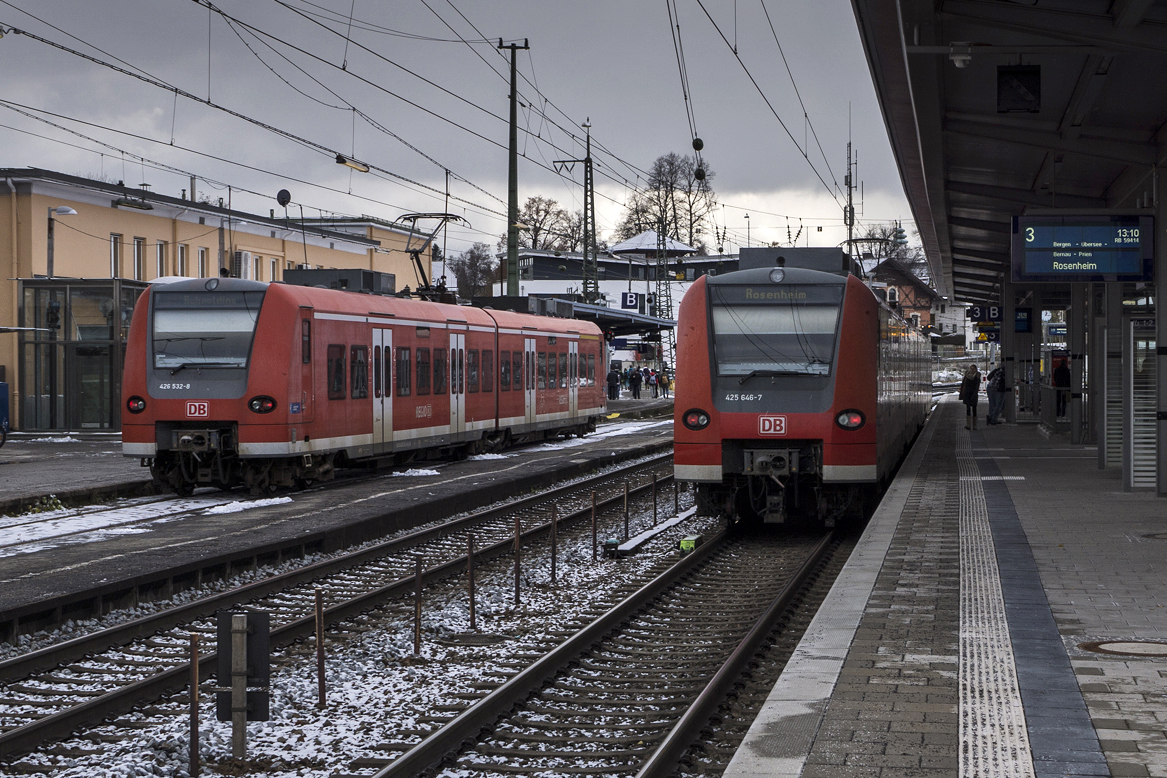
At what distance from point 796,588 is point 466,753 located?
489 centimetres

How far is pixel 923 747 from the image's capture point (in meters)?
5.48

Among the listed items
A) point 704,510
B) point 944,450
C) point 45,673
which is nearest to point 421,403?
point 704,510

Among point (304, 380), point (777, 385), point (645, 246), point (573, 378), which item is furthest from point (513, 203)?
point (645, 246)

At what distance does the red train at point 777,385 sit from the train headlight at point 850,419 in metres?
0.01

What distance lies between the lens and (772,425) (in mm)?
13383

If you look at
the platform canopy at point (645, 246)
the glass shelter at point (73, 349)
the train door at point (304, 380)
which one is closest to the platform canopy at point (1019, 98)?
the train door at point (304, 380)

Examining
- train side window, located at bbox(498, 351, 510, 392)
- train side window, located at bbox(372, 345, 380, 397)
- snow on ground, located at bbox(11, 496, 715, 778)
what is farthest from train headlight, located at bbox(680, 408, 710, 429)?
train side window, located at bbox(498, 351, 510, 392)

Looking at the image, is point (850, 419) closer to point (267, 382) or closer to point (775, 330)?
point (775, 330)

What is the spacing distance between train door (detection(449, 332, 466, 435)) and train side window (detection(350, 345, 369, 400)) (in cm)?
389

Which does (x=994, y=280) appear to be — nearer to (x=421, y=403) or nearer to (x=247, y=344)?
(x=421, y=403)

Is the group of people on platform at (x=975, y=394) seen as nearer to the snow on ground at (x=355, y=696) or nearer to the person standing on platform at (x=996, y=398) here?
the person standing on platform at (x=996, y=398)

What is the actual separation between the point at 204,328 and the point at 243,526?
409 centimetres

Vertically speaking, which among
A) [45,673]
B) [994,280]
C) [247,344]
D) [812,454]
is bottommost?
[45,673]

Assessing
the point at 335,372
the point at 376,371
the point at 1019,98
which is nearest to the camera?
the point at 1019,98
